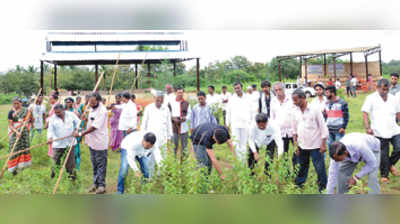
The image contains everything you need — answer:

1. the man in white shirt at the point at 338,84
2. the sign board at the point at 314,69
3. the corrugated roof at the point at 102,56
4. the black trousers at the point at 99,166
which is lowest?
the black trousers at the point at 99,166

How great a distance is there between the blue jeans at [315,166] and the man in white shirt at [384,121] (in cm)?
88

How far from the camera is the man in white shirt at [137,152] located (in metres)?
3.27

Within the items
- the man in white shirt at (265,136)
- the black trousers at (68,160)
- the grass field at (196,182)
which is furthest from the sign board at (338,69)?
the black trousers at (68,160)

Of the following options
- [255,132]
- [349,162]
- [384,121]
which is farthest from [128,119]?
[384,121]

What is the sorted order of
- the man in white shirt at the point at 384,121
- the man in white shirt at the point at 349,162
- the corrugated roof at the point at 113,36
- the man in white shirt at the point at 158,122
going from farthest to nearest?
the man in white shirt at the point at 158,122 → the man in white shirt at the point at 384,121 → the man in white shirt at the point at 349,162 → the corrugated roof at the point at 113,36

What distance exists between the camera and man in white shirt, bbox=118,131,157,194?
327cm

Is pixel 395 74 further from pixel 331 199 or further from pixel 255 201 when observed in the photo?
pixel 255 201

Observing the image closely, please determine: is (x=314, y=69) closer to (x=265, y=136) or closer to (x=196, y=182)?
(x=265, y=136)

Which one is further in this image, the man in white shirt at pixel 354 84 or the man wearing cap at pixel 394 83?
the man in white shirt at pixel 354 84

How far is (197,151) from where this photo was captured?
341 centimetres

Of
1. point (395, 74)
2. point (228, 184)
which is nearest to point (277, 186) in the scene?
point (228, 184)

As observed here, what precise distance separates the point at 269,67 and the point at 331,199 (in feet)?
4.58

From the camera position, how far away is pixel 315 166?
339cm

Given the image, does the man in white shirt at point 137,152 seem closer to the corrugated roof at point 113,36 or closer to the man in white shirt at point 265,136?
the man in white shirt at point 265,136
